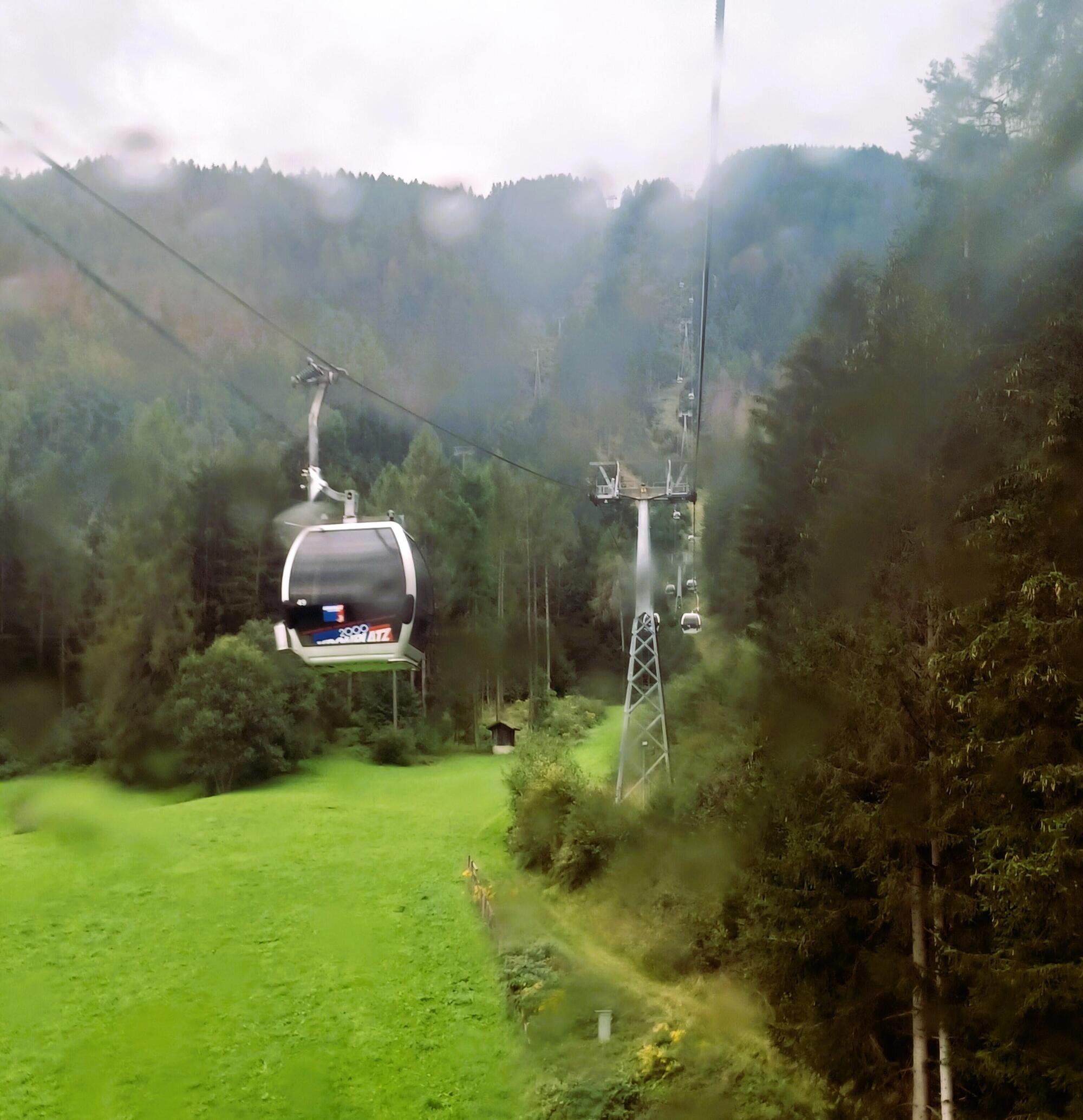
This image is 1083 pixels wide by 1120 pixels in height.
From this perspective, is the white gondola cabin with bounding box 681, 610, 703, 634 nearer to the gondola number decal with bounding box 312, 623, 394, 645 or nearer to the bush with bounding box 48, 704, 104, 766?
the bush with bounding box 48, 704, 104, 766

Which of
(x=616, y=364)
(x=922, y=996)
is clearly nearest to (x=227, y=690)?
(x=922, y=996)

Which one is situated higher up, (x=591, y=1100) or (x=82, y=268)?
(x=82, y=268)

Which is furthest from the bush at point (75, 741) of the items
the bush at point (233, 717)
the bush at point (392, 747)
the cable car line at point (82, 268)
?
the cable car line at point (82, 268)

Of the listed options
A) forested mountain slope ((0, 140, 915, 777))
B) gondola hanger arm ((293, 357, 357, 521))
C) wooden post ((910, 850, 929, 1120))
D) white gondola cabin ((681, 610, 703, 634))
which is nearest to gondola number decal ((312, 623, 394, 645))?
gondola hanger arm ((293, 357, 357, 521))

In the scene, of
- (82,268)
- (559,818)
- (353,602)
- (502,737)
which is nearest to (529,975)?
(559,818)

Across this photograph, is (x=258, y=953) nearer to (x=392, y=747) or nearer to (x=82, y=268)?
(x=392, y=747)

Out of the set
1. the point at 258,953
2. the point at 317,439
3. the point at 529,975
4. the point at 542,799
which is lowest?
the point at 258,953
